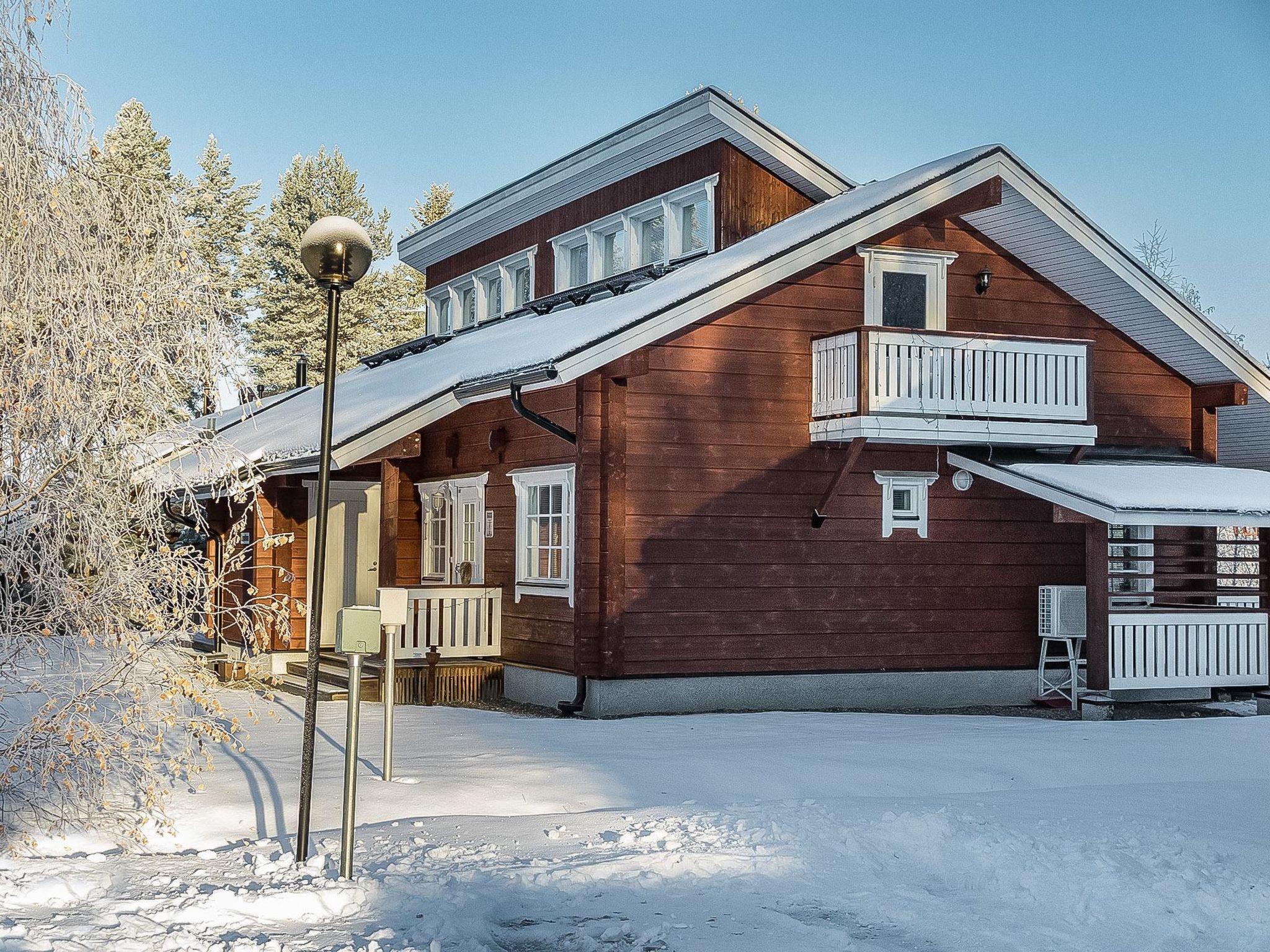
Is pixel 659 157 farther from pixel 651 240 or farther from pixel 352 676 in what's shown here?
pixel 352 676

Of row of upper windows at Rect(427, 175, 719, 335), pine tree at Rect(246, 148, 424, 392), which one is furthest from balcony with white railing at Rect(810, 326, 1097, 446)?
pine tree at Rect(246, 148, 424, 392)

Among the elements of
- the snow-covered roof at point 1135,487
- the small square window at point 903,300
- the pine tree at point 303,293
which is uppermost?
the pine tree at point 303,293

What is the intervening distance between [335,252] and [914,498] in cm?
999

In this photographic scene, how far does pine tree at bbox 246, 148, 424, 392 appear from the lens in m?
49.5

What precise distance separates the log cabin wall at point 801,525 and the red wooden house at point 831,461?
29mm

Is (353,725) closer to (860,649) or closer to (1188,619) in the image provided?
(860,649)

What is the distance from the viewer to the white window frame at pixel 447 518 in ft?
57.0

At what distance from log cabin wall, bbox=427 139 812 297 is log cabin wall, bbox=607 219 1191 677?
248 cm

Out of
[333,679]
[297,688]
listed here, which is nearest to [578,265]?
[333,679]

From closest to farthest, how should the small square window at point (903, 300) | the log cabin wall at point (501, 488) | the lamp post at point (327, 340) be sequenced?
the lamp post at point (327, 340) → the log cabin wall at point (501, 488) → the small square window at point (903, 300)

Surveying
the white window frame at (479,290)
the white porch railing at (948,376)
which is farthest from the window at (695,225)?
the white window frame at (479,290)

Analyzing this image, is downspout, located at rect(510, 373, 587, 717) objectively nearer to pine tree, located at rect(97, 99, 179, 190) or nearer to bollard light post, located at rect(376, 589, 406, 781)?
bollard light post, located at rect(376, 589, 406, 781)

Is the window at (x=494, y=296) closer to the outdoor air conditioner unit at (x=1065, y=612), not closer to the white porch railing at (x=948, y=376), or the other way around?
the white porch railing at (x=948, y=376)

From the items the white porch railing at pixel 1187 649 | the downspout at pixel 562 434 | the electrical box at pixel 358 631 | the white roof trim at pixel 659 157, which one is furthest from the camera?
the white roof trim at pixel 659 157
